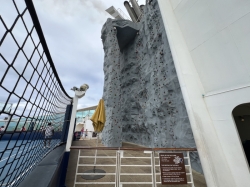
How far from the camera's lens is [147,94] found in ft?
22.1

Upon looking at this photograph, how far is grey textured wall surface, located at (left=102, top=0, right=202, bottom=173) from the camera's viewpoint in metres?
4.42

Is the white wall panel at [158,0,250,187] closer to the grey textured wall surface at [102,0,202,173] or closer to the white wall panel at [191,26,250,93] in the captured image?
the white wall panel at [191,26,250,93]

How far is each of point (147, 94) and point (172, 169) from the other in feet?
16.6

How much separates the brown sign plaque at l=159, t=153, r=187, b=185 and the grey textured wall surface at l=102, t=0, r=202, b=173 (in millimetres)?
2120

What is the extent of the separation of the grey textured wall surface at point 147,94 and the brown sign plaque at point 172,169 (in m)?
2.12

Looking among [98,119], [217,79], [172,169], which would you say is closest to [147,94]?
[98,119]

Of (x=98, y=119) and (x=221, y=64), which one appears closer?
(x=221, y=64)

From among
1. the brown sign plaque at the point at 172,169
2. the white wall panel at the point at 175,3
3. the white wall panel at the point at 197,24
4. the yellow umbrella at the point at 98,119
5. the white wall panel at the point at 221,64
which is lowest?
the brown sign plaque at the point at 172,169

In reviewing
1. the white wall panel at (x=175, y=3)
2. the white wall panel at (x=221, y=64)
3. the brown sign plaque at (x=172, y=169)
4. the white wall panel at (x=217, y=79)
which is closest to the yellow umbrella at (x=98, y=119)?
the brown sign plaque at (x=172, y=169)

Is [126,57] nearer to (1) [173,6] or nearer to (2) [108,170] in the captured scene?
(1) [173,6]

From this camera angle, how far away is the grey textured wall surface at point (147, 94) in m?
4.42

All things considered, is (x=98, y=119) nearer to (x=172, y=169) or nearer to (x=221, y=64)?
(x=172, y=169)

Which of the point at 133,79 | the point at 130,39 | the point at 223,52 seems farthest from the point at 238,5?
the point at 130,39

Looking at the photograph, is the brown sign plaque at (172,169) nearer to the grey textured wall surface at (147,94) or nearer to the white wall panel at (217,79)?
the white wall panel at (217,79)
